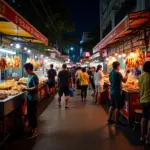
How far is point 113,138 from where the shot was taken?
20.6 feet

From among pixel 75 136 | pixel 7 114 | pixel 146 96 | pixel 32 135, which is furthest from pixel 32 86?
pixel 146 96

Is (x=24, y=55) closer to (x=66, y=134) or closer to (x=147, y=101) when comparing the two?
(x=66, y=134)

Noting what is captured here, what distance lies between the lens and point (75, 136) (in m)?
6.45

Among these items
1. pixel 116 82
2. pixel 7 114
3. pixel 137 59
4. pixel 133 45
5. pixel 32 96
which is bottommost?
pixel 7 114

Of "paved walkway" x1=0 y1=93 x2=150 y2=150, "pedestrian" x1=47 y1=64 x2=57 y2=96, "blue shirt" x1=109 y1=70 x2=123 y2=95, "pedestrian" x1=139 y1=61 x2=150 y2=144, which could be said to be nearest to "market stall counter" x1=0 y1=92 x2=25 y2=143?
"paved walkway" x1=0 y1=93 x2=150 y2=150

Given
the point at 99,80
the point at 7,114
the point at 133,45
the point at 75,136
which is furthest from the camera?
the point at 99,80

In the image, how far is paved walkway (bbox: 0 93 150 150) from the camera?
5.64 metres

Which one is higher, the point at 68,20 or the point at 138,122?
the point at 68,20

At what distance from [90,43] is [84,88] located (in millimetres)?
32242

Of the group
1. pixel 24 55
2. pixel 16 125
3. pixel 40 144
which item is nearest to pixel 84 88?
pixel 24 55

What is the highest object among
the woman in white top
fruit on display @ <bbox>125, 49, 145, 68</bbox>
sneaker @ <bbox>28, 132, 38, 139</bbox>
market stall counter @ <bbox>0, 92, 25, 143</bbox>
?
fruit on display @ <bbox>125, 49, 145, 68</bbox>

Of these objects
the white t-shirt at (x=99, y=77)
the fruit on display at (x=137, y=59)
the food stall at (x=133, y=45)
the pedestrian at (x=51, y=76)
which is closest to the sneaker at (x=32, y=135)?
the food stall at (x=133, y=45)

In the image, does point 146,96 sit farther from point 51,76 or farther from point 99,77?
point 51,76

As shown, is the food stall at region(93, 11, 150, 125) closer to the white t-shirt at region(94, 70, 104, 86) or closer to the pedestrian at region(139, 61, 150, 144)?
the white t-shirt at region(94, 70, 104, 86)
